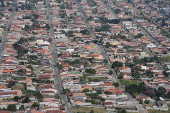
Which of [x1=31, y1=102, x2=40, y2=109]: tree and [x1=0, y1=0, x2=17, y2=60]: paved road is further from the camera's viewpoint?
[x1=0, y1=0, x2=17, y2=60]: paved road

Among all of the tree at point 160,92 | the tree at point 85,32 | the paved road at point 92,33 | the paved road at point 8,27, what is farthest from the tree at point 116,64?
the tree at point 85,32

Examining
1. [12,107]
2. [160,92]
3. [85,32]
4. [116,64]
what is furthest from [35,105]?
[85,32]

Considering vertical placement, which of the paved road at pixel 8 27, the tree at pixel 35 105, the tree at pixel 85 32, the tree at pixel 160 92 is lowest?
the tree at pixel 160 92

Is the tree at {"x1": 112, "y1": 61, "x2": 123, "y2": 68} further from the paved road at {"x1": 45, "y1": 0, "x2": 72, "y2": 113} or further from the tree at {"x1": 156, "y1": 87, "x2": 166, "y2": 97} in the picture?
the tree at {"x1": 156, "y1": 87, "x2": 166, "y2": 97}

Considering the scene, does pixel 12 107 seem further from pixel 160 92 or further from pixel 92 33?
pixel 92 33

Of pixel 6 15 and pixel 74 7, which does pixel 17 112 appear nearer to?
pixel 6 15

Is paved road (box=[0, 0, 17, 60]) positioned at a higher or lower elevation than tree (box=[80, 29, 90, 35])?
higher

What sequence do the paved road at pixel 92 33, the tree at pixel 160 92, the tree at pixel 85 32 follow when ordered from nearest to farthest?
the tree at pixel 160 92
the paved road at pixel 92 33
the tree at pixel 85 32

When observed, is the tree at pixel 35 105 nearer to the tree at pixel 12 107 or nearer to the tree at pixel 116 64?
the tree at pixel 12 107

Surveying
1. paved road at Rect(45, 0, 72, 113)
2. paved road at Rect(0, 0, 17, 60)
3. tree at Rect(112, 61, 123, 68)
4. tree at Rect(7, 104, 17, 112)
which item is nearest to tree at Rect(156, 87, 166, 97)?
tree at Rect(112, 61, 123, 68)

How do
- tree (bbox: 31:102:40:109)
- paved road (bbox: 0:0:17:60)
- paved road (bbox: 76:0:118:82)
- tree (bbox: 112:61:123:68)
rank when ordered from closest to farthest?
tree (bbox: 31:102:40:109)
paved road (bbox: 76:0:118:82)
tree (bbox: 112:61:123:68)
paved road (bbox: 0:0:17:60)

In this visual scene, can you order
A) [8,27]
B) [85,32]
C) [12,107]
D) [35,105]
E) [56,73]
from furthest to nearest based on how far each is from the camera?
1. [8,27]
2. [85,32]
3. [56,73]
4. [35,105]
5. [12,107]
